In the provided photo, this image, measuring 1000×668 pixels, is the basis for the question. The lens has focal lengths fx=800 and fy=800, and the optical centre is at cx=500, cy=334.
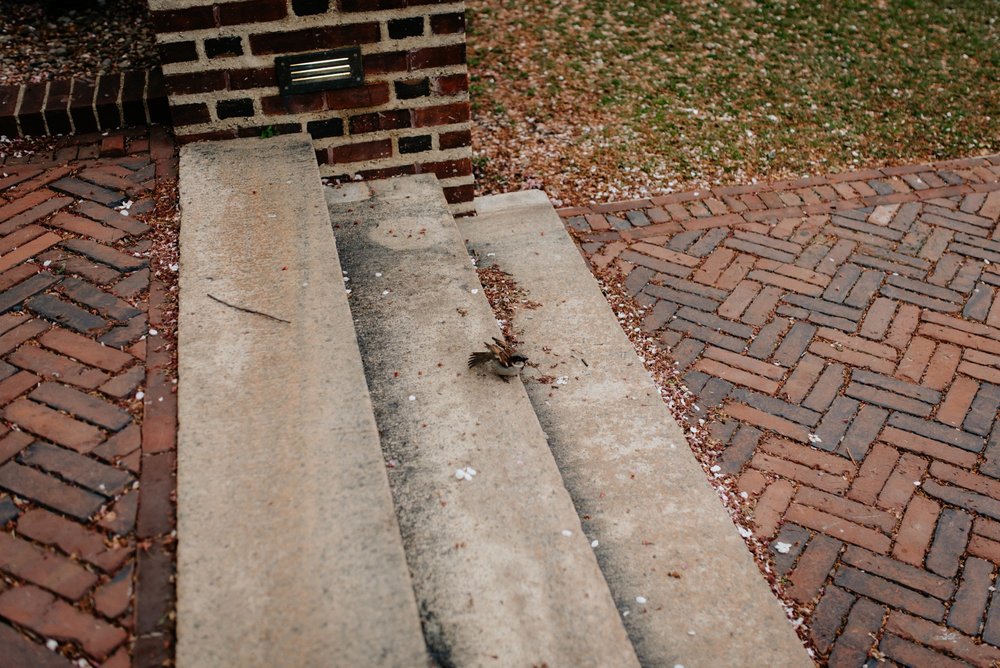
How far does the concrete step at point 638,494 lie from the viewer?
2451mm

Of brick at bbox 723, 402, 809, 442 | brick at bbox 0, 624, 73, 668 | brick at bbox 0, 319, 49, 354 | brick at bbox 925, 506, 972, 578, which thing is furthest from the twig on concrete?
brick at bbox 925, 506, 972, 578

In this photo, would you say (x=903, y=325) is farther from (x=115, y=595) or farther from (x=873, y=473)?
(x=115, y=595)

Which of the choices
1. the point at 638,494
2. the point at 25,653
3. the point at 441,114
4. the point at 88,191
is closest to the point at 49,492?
the point at 25,653

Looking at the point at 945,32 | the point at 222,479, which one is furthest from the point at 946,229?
the point at 222,479

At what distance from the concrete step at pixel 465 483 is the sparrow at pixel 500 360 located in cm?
4

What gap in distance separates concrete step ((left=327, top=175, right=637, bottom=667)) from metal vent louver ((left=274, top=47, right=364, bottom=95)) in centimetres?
66

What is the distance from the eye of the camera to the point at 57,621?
72.4 inches

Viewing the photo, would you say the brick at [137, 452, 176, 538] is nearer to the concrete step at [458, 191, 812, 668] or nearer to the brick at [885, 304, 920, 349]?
the concrete step at [458, 191, 812, 668]

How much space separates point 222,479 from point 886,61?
19.8 feet

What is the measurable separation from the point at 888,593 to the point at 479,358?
1.61m

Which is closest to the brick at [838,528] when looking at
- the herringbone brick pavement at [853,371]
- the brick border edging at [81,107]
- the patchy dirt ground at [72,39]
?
the herringbone brick pavement at [853,371]

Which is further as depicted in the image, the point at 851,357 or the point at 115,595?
the point at 851,357

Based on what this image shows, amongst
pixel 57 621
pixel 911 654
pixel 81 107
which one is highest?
pixel 81 107

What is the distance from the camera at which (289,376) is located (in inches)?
92.9
